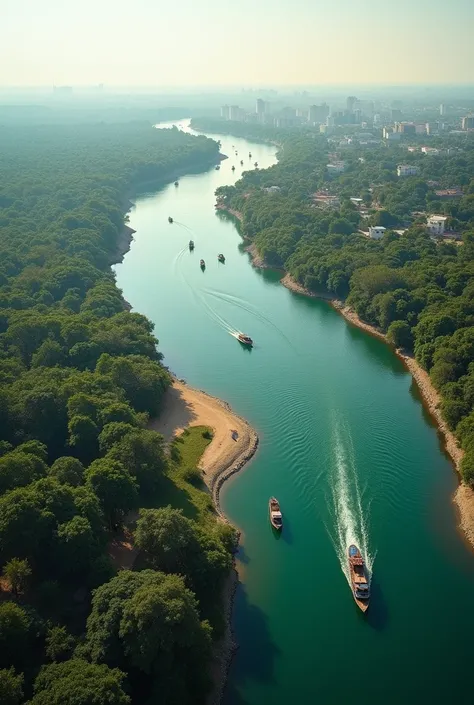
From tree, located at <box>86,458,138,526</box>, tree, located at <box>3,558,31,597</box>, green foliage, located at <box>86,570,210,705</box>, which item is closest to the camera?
green foliage, located at <box>86,570,210,705</box>

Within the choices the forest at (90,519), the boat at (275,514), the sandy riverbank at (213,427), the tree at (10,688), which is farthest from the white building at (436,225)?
the tree at (10,688)

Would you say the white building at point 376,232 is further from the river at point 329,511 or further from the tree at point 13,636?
the tree at point 13,636

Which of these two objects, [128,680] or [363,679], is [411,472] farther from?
[128,680]

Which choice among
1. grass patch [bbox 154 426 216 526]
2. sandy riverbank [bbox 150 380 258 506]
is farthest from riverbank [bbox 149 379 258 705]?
grass patch [bbox 154 426 216 526]

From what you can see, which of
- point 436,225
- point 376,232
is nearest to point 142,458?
point 376,232

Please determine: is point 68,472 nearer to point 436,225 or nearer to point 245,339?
point 245,339

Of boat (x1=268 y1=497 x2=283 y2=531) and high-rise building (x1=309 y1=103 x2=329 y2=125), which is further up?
high-rise building (x1=309 y1=103 x2=329 y2=125)

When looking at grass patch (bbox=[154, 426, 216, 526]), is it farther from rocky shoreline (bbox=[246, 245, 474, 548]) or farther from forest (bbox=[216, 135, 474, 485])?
forest (bbox=[216, 135, 474, 485])

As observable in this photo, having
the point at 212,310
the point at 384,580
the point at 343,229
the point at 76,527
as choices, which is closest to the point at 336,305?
the point at 212,310
